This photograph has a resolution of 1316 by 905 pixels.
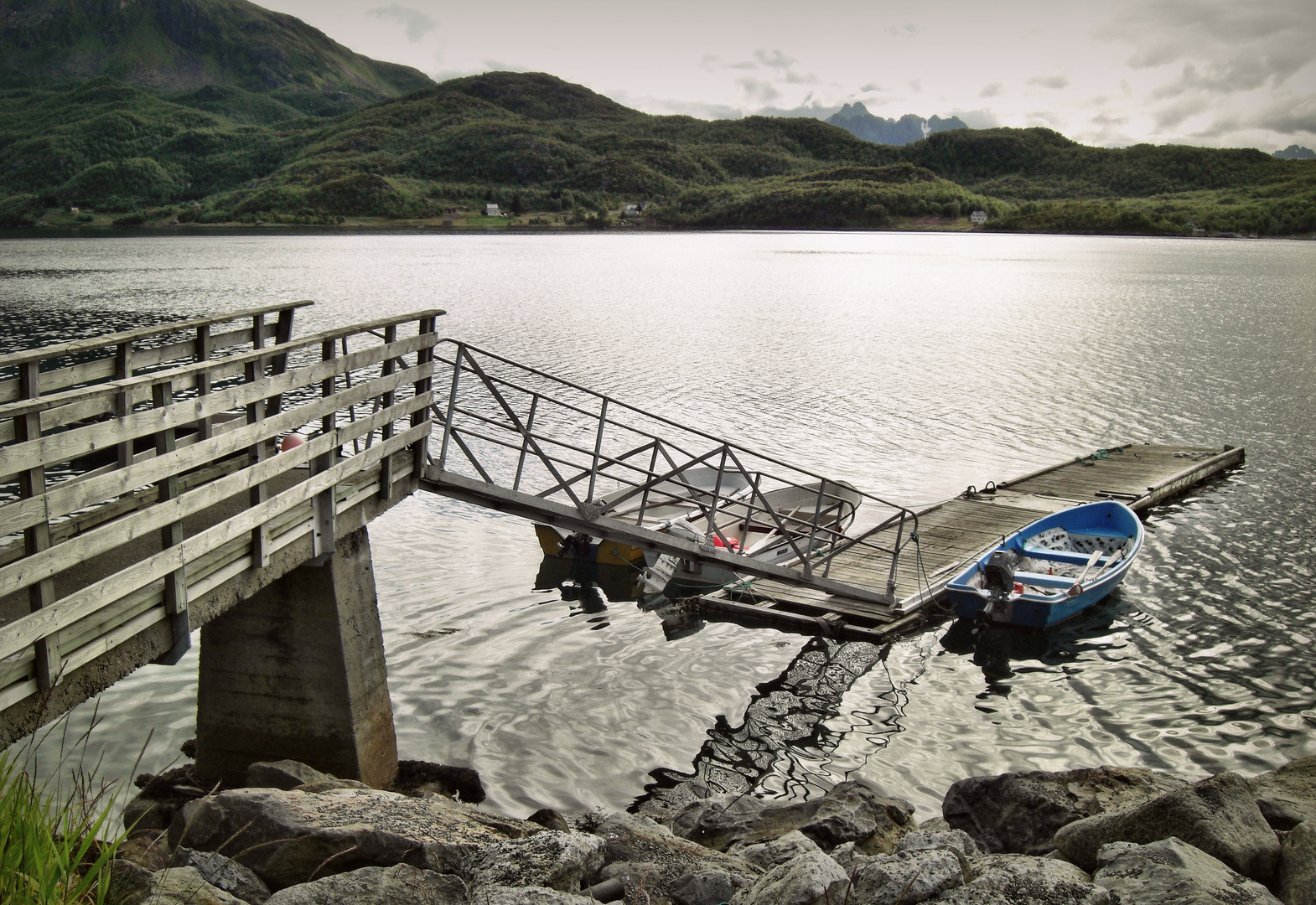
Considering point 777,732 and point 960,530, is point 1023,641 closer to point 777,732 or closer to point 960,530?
point 960,530

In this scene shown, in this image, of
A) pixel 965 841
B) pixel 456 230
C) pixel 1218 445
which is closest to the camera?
pixel 965 841

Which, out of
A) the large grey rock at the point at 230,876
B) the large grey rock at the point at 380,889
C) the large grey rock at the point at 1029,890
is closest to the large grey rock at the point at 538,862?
the large grey rock at the point at 380,889

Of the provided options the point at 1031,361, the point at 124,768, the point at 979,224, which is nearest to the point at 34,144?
the point at 979,224

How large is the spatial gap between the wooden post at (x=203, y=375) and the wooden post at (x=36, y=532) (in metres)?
1.36

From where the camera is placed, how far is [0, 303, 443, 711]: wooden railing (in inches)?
211

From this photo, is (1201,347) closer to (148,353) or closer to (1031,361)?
(1031,361)

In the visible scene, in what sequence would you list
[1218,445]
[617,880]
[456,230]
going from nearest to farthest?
[617,880]
[1218,445]
[456,230]

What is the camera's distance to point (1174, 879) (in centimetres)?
580

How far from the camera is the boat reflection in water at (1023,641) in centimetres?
1417

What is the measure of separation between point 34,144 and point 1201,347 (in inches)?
8126

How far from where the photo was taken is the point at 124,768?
1018cm

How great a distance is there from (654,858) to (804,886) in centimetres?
164

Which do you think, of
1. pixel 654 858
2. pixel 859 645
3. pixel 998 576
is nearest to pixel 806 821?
pixel 654 858

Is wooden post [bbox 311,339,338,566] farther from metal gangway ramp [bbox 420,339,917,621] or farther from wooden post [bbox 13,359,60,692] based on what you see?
wooden post [bbox 13,359,60,692]
